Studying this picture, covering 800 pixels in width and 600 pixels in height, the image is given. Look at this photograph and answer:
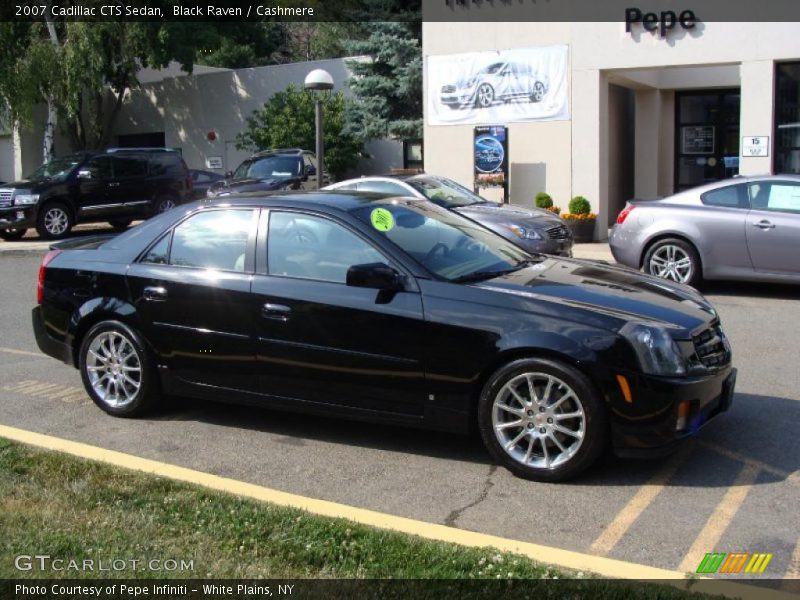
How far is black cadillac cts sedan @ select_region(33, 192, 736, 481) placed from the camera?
5055 mm

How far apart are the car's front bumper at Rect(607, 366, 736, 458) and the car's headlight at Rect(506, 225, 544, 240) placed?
7567 mm

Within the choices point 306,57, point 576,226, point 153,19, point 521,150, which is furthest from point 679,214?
point 306,57

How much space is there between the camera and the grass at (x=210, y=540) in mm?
3836

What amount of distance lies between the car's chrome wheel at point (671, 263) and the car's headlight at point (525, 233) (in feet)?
5.43

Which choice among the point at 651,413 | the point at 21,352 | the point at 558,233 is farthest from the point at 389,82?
the point at 651,413

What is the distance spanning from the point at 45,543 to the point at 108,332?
2592mm

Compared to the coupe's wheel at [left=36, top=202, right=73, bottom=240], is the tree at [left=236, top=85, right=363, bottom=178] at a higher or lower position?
higher

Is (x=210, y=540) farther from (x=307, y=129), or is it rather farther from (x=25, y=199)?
(x=307, y=129)

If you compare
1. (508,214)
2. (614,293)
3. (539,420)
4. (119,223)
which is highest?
(508,214)

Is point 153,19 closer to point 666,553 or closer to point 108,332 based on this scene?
point 108,332

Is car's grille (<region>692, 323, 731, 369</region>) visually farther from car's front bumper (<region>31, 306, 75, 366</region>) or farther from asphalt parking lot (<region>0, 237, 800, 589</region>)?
car's front bumper (<region>31, 306, 75, 366</region>)

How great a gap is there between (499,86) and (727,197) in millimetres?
7569

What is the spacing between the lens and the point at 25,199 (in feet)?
65.9

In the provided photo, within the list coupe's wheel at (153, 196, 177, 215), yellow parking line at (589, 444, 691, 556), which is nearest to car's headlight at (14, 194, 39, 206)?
coupe's wheel at (153, 196, 177, 215)
